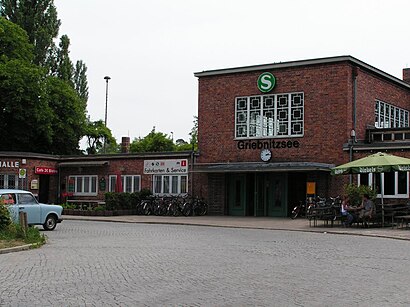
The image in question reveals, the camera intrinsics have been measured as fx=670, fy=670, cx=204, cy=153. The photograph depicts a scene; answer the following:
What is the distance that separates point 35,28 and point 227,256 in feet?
145

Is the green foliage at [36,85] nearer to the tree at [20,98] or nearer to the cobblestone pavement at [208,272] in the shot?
the tree at [20,98]

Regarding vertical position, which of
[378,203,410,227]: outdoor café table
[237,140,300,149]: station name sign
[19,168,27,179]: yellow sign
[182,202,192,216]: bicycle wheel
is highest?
[237,140,300,149]: station name sign

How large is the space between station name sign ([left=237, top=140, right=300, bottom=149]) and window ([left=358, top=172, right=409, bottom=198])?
4.25 meters

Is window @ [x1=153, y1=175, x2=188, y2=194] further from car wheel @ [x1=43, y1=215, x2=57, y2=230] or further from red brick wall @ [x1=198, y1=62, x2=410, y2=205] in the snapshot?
car wheel @ [x1=43, y1=215, x2=57, y2=230]

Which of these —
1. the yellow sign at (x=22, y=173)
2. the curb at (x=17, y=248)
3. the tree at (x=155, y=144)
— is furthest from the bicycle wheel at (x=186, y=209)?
the tree at (x=155, y=144)

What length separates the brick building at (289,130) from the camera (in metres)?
31.5

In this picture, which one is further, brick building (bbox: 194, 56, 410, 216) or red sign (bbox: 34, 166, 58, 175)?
red sign (bbox: 34, 166, 58, 175)

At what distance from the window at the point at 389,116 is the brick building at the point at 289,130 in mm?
54

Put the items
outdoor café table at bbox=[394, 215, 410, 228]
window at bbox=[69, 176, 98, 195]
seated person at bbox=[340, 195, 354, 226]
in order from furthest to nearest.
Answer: window at bbox=[69, 176, 98, 195] < seated person at bbox=[340, 195, 354, 226] < outdoor café table at bbox=[394, 215, 410, 228]

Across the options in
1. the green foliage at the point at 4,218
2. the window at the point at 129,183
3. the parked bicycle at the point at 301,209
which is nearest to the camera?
the green foliage at the point at 4,218

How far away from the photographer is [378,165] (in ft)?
80.7

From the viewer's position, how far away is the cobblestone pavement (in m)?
9.44

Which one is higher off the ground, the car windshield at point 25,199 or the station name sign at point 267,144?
the station name sign at point 267,144

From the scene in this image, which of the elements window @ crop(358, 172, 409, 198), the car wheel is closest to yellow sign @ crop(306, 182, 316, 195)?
window @ crop(358, 172, 409, 198)
